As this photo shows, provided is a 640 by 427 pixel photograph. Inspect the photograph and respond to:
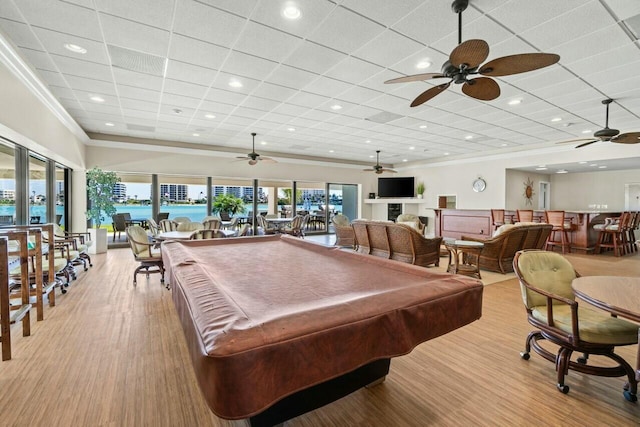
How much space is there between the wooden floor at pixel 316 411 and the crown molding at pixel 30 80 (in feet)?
9.62

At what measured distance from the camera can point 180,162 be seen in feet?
28.9

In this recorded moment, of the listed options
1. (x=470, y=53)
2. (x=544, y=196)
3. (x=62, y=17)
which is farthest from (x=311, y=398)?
(x=544, y=196)

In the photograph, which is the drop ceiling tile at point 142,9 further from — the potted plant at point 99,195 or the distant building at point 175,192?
the distant building at point 175,192

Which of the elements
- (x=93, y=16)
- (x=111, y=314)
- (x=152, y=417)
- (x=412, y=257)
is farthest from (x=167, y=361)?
(x=412, y=257)

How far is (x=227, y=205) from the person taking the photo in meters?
9.91

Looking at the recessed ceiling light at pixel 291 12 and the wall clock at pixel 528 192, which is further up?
the recessed ceiling light at pixel 291 12

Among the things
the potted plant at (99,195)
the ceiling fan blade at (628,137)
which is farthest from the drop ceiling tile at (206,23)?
the ceiling fan blade at (628,137)

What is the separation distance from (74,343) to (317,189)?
32.0 feet

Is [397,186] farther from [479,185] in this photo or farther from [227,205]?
[227,205]

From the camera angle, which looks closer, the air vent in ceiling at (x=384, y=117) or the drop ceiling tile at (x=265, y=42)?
the drop ceiling tile at (x=265, y=42)

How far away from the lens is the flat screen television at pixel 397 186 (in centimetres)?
1196

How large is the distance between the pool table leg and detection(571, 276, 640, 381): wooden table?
4.31 ft

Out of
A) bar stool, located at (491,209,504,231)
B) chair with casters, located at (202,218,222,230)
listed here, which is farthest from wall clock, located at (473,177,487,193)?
chair with casters, located at (202,218,222,230)

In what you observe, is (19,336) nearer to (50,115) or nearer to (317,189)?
(50,115)
